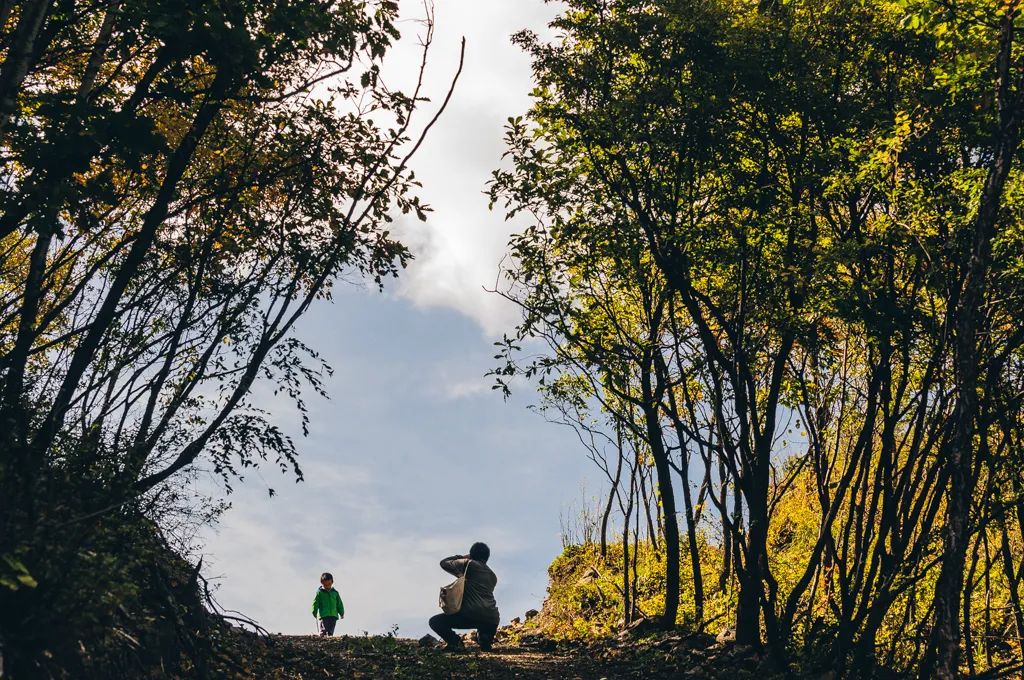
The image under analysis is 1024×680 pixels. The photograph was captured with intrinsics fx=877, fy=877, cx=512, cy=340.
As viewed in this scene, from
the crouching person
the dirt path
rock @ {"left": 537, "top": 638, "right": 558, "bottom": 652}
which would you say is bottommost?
the dirt path

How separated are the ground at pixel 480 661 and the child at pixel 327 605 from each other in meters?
2.16

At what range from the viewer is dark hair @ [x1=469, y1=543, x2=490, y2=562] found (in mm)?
17906

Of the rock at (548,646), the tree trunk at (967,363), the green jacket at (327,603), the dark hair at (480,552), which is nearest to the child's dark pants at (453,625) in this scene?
the dark hair at (480,552)

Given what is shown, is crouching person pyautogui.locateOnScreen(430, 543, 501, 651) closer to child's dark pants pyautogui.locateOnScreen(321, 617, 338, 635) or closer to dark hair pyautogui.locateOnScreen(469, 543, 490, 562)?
dark hair pyautogui.locateOnScreen(469, 543, 490, 562)

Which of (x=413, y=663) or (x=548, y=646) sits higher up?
(x=548, y=646)

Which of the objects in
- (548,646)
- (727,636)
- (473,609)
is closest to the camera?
(727,636)

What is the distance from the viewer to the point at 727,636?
619 inches

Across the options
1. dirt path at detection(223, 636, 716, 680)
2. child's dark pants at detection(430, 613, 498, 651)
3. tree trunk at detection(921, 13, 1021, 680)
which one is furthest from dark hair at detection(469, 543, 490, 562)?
tree trunk at detection(921, 13, 1021, 680)

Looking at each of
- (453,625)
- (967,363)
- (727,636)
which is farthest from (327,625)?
(967,363)

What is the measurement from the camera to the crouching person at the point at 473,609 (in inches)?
677

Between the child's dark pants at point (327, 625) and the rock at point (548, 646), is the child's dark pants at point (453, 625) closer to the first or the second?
the rock at point (548, 646)

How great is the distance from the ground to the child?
216cm

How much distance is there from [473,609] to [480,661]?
179cm

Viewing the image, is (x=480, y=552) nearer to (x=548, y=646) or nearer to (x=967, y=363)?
(x=548, y=646)
